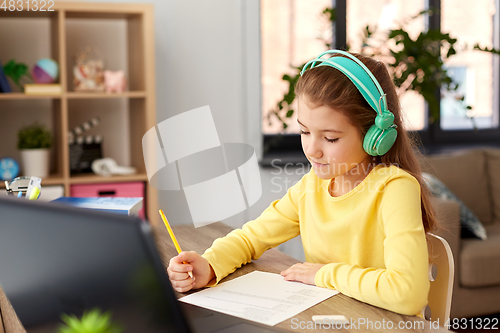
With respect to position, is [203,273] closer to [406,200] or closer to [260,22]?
[406,200]

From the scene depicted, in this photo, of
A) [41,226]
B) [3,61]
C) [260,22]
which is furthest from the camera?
[260,22]

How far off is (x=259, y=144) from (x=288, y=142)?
12.3 inches

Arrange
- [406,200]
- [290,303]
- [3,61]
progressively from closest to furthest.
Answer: [290,303]
[406,200]
[3,61]

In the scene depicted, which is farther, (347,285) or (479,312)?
(479,312)

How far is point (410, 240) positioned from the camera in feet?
2.80

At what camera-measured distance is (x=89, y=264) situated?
425 mm

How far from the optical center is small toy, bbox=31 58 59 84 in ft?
7.78

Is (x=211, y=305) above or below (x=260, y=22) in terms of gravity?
below

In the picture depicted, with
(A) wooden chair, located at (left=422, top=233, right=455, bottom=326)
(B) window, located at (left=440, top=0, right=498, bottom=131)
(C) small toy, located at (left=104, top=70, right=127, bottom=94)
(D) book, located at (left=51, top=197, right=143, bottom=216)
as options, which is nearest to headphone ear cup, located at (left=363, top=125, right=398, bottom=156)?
(A) wooden chair, located at (left=422, top=233, right=455, bottom=326)

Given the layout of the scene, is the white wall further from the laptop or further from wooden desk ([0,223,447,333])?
the laptop

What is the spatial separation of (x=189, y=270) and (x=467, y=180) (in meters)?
2.39

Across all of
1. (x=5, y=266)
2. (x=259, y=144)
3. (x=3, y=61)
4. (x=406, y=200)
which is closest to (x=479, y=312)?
(x=259, y=144)

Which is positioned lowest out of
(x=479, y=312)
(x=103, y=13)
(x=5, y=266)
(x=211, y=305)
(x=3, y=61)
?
(x=479, y=312)

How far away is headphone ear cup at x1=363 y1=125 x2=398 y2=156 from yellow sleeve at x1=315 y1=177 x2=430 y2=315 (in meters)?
0.07
